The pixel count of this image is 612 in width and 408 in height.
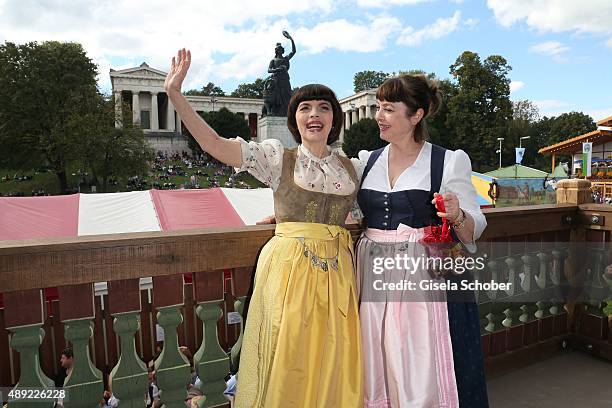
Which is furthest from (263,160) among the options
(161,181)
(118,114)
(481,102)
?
(481,102)

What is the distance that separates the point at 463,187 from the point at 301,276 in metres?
0.91

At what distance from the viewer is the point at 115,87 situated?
70.9 m

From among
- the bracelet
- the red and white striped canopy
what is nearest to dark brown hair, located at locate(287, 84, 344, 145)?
the bracelet

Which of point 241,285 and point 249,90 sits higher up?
point 249,90

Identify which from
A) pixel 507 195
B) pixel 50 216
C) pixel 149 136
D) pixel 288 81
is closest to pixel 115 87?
pixel 149 136

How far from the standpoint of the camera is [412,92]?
2438mm

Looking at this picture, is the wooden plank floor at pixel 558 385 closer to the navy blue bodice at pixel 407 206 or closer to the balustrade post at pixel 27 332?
the navy blue bodice at pixel 407 206

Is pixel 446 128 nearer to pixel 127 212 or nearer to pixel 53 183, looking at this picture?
pixel 53 183

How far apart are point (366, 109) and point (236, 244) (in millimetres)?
73550

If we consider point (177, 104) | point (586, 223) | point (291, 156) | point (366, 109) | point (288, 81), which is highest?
point (366, 109)

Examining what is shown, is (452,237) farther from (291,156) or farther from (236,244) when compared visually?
(236,244)

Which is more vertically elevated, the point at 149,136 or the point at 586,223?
the point at 149,136

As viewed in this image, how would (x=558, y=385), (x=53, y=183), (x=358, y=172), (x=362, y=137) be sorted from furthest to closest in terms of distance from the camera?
(x=362, y=137)
(x=53, y=183)
(x=558, y=385)
(x=358, y=172)

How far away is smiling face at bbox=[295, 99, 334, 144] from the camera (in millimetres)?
2459
